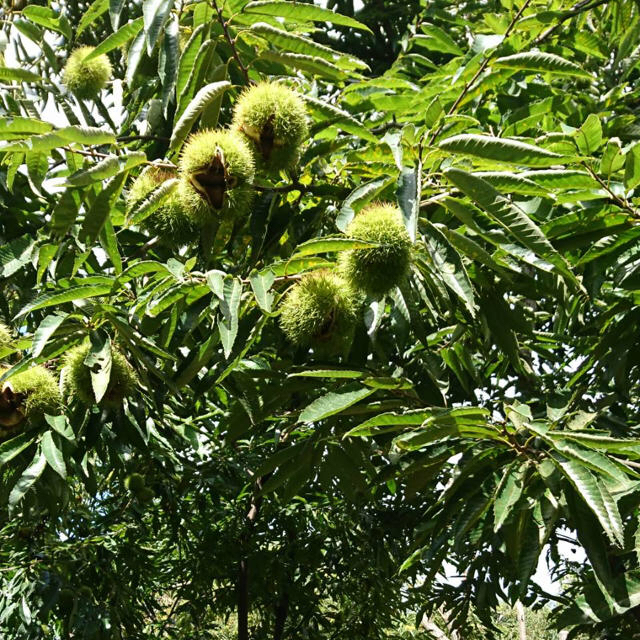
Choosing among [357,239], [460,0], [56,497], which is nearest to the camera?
[357,239]

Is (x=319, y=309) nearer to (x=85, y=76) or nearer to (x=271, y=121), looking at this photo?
(x=271, y=121)

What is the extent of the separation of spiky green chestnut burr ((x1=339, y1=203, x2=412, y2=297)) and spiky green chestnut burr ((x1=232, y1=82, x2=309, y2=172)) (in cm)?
27

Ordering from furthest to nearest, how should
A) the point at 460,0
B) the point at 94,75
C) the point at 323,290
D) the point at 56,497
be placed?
1. the point at 460,0
2. the point at 94,75
3. the point at 56,497
4. the point at 323,290

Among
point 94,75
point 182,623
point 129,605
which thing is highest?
point 94,75

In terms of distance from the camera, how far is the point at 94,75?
2.50 meters

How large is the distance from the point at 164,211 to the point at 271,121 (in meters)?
0.32

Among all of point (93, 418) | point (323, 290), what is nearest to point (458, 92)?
point (323, 290)

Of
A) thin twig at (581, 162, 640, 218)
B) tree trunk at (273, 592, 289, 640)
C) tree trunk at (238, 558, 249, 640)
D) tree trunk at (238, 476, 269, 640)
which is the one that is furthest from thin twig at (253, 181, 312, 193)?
tree trunk at (273, 592, 289, 640)

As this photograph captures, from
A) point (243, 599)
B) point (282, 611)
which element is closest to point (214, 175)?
point (243, 599)

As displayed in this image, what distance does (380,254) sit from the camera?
149 cm

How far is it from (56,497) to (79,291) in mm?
784

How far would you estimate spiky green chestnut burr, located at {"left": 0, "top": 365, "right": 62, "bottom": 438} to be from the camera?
185cm

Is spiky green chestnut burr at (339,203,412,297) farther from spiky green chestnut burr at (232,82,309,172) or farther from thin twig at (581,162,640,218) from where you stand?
thin twig at (581,162,640,218)

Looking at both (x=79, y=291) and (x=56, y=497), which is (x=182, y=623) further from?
(x=79, y=291)
